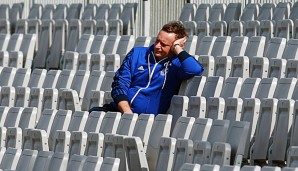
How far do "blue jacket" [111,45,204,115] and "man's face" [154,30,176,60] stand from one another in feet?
0.13

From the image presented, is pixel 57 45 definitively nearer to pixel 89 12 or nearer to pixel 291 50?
pixel 89 12

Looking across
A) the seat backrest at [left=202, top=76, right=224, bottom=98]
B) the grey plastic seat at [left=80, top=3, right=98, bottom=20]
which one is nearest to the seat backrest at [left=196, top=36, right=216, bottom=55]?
the seat backrest at [left=202, top=76, right=224, bottom=98]

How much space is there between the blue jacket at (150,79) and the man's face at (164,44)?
4cm

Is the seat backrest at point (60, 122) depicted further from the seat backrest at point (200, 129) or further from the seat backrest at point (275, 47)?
the seat backrest at point (275, 47)

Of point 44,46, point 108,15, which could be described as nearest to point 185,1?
point 108,15

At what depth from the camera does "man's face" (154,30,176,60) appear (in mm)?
6254

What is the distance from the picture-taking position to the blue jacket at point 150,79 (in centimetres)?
623

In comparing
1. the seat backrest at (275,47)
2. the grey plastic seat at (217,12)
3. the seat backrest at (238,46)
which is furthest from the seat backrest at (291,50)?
the grey plastic seat at (217,12)

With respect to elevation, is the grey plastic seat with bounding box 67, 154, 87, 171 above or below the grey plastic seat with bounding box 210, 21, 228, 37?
below

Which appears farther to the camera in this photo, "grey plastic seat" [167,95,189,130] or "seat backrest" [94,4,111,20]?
"seat backrest" [94,4,111,20]

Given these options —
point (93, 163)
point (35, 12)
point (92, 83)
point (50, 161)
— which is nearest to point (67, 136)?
point (50, 161)

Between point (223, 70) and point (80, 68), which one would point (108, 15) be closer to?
point (80, 68)

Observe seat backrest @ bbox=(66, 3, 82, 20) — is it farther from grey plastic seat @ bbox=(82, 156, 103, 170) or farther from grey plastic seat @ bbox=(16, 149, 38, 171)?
grey plastic seat @ bbox=(82, 156, 103, 170)

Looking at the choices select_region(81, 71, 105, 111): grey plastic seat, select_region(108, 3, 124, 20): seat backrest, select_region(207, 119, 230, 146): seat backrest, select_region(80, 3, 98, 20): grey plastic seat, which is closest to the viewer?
select_region(207, 119, 230, 146): seat backrest
